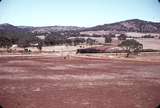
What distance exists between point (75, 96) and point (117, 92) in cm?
304

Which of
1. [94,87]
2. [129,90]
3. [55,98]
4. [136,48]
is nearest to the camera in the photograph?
[55,98]

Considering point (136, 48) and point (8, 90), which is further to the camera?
point (136, 48)

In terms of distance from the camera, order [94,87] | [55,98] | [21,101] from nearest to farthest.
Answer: [21,101] → [55,98] → [94,87]

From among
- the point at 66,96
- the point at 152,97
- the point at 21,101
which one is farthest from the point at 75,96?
the point at 152,97

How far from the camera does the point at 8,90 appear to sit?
1664 cm

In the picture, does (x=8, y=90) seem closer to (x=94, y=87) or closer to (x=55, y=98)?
(x=55, y=98)

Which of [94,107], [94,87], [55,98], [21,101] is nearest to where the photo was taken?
[94,107]

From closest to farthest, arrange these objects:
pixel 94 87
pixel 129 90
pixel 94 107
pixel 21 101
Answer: pixel 94 107 → pixel 21 101 → pixel 129 90 → pixel 94 87

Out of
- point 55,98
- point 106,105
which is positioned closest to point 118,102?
point 106,105

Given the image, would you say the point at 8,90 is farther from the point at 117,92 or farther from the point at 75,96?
the point at 117,92

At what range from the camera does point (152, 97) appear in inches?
570

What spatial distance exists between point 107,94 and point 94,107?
3.72 meters

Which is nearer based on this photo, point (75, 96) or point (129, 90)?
point (75, 96)

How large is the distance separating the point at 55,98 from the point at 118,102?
341 cm
